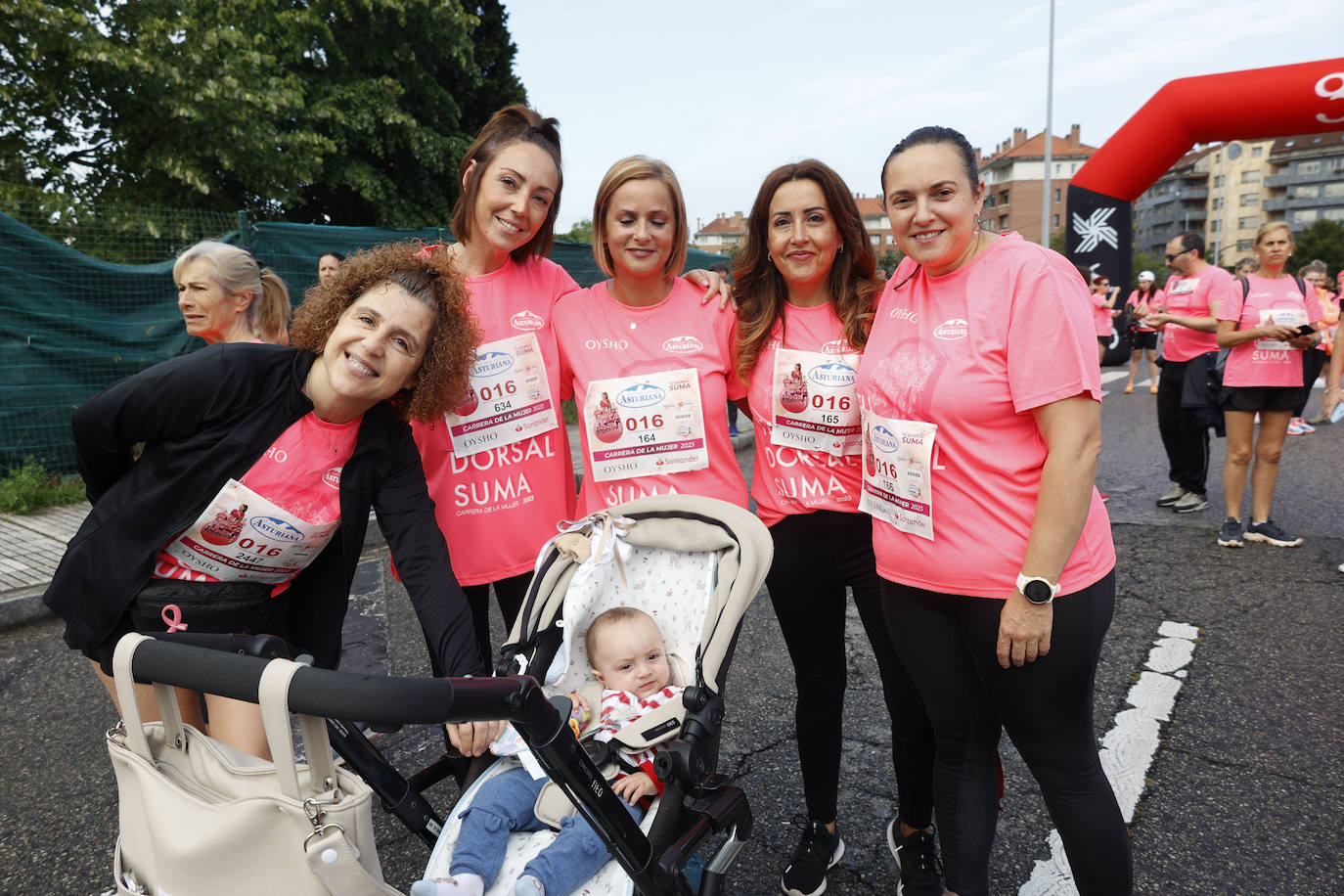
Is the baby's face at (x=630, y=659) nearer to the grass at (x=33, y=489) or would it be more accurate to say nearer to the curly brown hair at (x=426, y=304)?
the curly brown hair at (x=426, y=304)

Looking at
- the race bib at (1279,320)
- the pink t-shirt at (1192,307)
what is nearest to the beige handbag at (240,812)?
the race bib at (1279,320)

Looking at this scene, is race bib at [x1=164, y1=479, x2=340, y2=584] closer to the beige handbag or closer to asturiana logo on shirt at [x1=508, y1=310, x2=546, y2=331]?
the beige handbag

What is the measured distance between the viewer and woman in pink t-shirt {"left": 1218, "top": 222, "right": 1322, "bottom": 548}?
209 inches

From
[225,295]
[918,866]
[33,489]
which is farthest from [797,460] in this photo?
[33,489]

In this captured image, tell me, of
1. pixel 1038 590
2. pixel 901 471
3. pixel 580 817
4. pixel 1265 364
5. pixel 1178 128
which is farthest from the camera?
pixel 1178 128

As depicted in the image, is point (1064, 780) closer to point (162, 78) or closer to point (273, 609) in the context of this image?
point (273, 609)

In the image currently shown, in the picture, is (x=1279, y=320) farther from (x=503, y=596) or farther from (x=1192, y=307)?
(x=503, y=596)

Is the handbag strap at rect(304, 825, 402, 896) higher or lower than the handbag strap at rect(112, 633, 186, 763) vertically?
lower

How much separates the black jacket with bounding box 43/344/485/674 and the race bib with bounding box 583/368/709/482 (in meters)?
0.60

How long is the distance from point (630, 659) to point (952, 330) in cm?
121

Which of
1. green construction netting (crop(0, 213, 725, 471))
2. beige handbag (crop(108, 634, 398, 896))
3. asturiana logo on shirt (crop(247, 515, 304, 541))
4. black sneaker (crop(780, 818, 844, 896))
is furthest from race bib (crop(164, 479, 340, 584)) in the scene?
green construction netting (crop(0, 213, 725, 471))

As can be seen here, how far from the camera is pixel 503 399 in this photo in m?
2.44

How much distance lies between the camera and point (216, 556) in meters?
1.98

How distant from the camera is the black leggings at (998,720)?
181 cm
